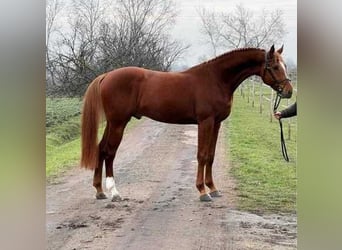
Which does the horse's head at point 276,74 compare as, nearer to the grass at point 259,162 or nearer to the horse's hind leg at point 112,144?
the grass at point 259,162

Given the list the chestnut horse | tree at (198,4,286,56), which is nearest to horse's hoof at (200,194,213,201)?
the chestnut horse

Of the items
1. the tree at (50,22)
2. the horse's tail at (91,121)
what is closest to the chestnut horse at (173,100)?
the horse's tail at (91,121)

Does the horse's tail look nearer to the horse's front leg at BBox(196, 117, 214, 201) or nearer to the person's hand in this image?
the horse's front leg at BBox(196, 117, 214, 201)

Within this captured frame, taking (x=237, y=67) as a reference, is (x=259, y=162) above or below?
below

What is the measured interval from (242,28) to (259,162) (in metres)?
0.49

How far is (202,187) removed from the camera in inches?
69.4

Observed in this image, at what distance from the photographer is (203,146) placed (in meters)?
1.78

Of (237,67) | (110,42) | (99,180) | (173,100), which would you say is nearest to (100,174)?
(99,180)

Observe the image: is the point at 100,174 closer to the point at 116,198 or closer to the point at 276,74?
the point at 116,198

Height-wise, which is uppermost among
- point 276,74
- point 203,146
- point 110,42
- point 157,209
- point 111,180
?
point 110,42

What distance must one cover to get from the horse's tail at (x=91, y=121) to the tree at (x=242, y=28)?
1.42ft

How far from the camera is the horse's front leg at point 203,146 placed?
5.79 feet
